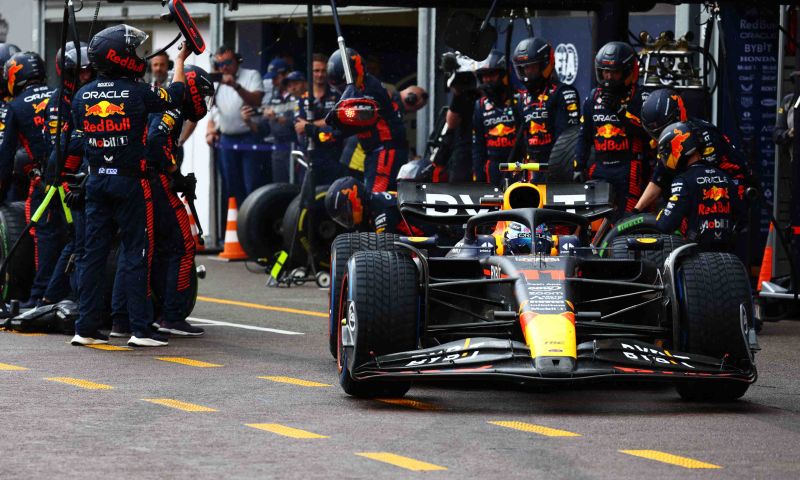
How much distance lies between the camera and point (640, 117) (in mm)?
13469

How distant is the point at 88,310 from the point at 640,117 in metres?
4.72

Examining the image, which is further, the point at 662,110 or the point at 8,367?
the point at 662,110

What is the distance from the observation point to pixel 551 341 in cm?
805

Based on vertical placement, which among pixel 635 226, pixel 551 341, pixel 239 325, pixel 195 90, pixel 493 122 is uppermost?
pixel 195 90

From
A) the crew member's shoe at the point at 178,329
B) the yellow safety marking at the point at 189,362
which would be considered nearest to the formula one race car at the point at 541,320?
the yellow safety marking at the point at 189,362

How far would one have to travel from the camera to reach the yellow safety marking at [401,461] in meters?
6.68

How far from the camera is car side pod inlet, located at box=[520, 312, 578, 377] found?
7961mm

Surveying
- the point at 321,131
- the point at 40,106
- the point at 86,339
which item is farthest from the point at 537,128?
the point at 86,339

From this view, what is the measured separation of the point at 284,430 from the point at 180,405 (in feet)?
3.31

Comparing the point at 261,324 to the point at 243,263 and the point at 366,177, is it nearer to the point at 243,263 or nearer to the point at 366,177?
the point at 366,177

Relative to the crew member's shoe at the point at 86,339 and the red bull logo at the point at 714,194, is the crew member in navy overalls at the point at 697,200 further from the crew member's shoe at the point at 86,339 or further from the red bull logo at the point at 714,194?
the crew member's shoe at the point at 86,339

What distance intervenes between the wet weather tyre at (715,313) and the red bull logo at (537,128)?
6.44 m

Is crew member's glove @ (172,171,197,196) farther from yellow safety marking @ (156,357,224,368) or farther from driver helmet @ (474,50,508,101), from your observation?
driver helmet @ (474,50,508,101)

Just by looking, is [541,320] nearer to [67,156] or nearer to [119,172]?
[119,172]
